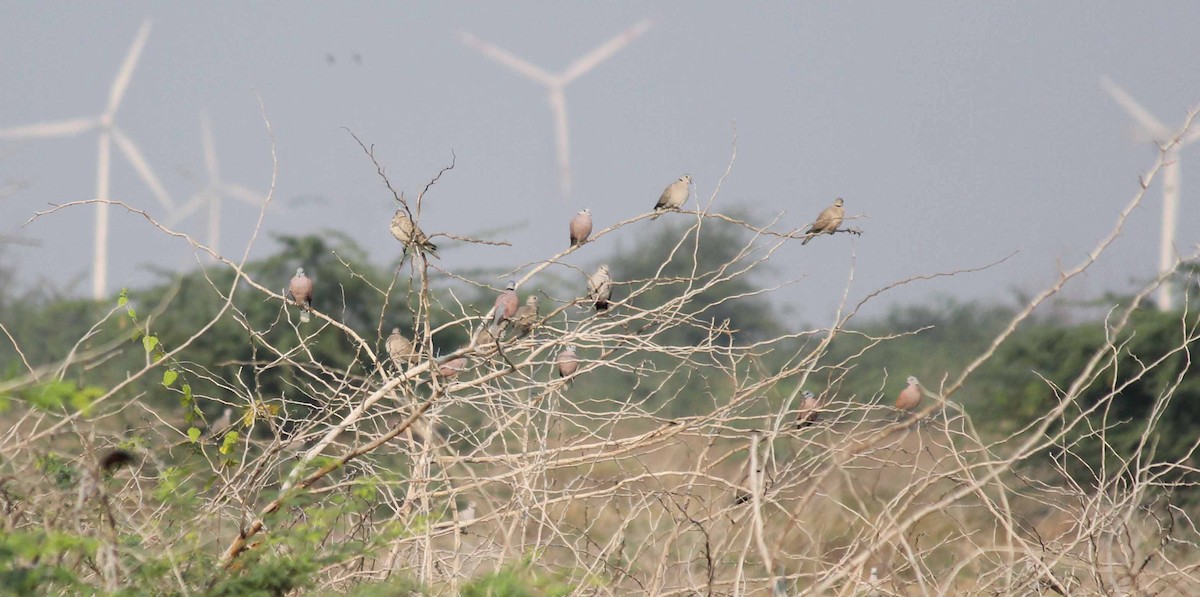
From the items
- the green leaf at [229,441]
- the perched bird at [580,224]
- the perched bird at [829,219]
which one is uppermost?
the perched bird at [580,224]

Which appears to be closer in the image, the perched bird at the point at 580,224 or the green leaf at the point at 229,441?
the green leaf at the point at 229,441

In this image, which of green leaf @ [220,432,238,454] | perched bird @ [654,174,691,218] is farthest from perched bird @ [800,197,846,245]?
green leaf @ [220,432,238,454]

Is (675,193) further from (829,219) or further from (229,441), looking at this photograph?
(229,441)

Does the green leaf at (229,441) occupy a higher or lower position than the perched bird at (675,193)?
lower

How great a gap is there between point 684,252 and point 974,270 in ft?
107

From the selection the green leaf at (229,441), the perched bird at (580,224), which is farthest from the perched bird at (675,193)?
the green leaf at (229,441)

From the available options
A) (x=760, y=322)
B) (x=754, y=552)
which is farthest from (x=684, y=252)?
(x=754, y=552)

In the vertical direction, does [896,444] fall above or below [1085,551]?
above

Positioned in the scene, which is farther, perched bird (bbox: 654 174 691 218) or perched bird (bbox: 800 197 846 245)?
perched bird (bbox: 654 174 691 218)

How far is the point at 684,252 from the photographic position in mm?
36750

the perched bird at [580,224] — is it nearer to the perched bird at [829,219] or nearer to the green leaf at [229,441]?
the perched bird at [829,219]

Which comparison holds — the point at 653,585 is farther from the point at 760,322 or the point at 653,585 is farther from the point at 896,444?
the point at 760,322

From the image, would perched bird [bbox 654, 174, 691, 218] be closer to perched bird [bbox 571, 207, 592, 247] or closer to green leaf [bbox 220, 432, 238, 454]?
perched bird [bbox 571, 207, 592, 247]

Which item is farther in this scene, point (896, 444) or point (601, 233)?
point (601, 233)
